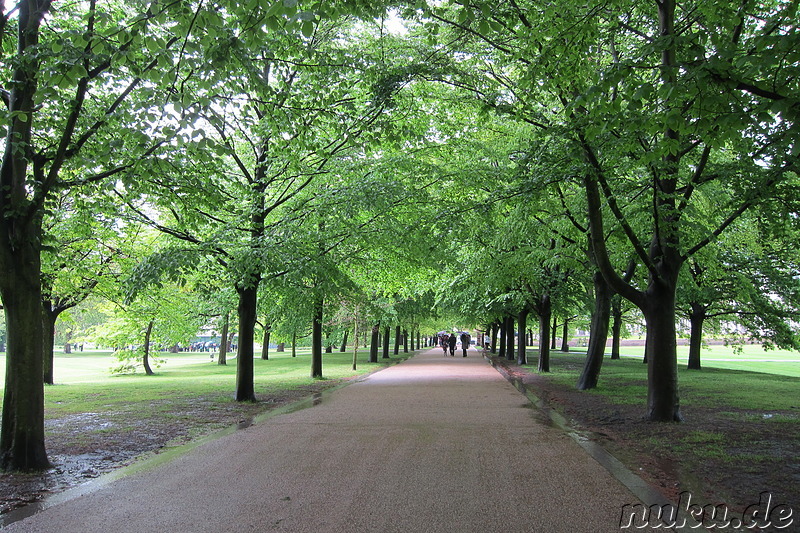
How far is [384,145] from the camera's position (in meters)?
11.2

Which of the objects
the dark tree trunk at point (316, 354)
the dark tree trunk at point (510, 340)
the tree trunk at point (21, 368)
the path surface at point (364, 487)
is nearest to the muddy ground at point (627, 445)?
the tree trunk at point (21, 368)

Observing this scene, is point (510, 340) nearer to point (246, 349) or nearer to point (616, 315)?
point (616, 315)

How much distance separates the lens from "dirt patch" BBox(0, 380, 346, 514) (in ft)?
17.8

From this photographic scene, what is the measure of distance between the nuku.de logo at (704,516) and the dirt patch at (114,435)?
542 centimetres

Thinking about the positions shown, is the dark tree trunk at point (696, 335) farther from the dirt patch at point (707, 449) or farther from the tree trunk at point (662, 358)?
the tree trunk at point (662, 358)

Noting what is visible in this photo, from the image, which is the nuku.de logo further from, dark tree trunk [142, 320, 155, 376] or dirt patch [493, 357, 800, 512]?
dark tree trunk [142, 320, 155, 376]

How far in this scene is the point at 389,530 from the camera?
3934 millimetres

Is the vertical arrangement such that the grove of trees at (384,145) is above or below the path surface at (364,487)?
above

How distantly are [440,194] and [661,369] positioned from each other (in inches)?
279

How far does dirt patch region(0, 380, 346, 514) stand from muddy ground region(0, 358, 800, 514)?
0.01m

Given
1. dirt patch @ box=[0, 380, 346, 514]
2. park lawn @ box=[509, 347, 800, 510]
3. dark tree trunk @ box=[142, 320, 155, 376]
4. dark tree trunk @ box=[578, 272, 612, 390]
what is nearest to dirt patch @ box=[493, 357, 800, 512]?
park lawn @ box=[509, 347, 800, 510]

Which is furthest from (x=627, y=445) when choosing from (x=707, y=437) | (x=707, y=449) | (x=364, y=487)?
(x=364, y=487)

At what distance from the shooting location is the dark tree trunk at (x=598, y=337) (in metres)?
14.3

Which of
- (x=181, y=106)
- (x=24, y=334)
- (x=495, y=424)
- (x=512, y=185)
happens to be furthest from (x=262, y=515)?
(x=512, y=185)
